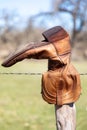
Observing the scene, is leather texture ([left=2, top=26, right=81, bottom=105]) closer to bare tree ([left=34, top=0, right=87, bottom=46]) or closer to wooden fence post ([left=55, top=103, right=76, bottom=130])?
wooden fence post ([left=55, top=103, right=76, bottom=130])

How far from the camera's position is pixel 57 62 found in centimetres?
215

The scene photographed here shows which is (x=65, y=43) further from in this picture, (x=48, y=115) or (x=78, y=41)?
(x=78, y=41)

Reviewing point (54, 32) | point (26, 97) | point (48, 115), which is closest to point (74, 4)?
point (26, 97)

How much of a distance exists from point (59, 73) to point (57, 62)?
52 mm

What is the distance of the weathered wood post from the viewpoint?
2139 mm

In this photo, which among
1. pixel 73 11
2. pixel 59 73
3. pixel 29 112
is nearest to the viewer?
pixel 59 73

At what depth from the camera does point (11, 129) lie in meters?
4.97

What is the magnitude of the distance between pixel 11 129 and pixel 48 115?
1.53 meters

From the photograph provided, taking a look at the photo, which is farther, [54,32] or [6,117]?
[6,117]

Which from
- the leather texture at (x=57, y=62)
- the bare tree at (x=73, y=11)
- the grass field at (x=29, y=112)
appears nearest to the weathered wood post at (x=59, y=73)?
the leather texture at (x=57, y=62)

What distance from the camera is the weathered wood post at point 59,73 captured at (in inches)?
84.2

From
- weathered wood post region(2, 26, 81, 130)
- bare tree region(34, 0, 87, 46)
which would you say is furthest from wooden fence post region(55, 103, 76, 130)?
bare tree region(34, 0, 87, 46)

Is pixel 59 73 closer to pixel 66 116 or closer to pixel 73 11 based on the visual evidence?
pixel 66 116

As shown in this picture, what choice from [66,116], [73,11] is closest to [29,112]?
[66,116]
